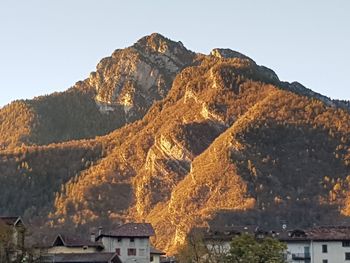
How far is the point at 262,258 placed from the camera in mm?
117125

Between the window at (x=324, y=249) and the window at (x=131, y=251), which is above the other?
the window at (x=324, y=249)

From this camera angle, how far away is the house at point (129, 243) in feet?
492

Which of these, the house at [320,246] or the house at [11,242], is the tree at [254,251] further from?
the house at [320,246]

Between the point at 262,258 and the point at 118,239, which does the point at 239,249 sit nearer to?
the point at 262,258

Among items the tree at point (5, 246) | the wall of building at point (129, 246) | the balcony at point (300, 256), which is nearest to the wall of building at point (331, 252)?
the balcony at point (300, 256)

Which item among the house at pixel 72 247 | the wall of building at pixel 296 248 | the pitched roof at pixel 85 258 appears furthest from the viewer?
the wall of building at pixel 296 248

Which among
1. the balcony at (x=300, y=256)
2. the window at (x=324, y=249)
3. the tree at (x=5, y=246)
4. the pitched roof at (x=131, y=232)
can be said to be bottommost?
the tree at (x=5, y=246)

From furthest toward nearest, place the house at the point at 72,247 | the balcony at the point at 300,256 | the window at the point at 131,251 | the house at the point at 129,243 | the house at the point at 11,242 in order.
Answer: the balcony at the point at 300,256, the window at the point at 131,251, the house at the point at 129,243, the house at the point at 72,247, the house at the point at 11,242

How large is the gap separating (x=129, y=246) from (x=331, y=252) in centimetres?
3380

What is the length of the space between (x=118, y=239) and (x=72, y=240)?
26.8 feet

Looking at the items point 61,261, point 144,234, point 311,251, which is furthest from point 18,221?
point 311,251

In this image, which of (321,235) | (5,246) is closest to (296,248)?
(321,235)

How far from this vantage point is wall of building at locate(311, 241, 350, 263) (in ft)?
520

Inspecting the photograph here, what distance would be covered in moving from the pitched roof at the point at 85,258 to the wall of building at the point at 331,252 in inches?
1778
